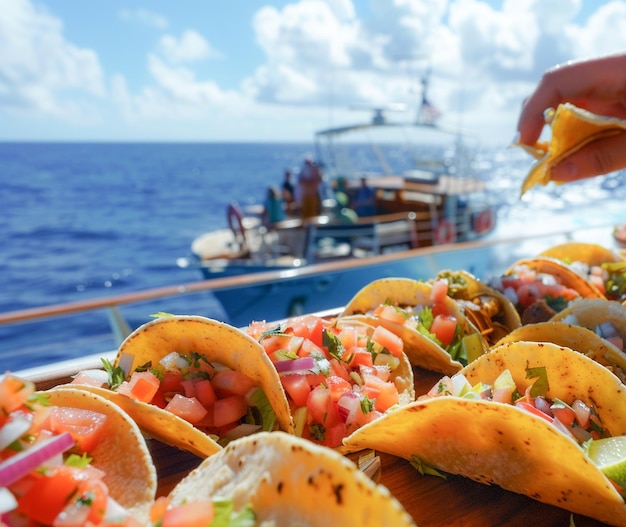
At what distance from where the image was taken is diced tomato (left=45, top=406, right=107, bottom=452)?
1.54m

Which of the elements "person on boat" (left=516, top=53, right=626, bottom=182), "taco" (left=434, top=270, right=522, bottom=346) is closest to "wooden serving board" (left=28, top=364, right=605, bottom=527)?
"taco" (left=434, top=270, right=522, bottom=346)

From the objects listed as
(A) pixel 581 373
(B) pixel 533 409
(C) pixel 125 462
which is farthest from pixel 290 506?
(A) pixel 581 373

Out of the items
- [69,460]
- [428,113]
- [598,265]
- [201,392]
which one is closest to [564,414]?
[201,392]

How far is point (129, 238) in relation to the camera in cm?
3656

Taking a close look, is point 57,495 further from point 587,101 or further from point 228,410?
point 587,101

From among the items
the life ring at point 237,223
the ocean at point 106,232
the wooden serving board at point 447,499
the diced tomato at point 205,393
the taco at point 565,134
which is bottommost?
the ocean at point 106,232

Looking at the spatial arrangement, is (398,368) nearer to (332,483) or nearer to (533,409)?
(533,409)

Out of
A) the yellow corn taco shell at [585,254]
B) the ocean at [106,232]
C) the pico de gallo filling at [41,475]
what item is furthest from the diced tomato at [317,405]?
the ocean at [106,232]

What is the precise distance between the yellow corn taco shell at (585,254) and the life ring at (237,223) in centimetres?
1090

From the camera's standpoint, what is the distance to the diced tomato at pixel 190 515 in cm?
112

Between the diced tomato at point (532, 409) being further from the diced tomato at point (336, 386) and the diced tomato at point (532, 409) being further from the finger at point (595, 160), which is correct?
the finger at point (595, 160)

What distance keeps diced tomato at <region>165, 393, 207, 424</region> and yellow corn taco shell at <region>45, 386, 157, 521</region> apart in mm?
291

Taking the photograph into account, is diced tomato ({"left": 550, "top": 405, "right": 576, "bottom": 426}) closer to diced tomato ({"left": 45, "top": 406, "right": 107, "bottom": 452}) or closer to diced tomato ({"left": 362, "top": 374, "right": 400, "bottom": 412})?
diced tomato ({"left": 362, "top": 374, "right": 400, "bottom": 412})

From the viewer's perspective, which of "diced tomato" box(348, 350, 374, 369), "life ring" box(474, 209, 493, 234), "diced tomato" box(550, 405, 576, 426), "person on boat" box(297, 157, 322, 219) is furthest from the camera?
"life ring" box(474, 209, 493, 234)
